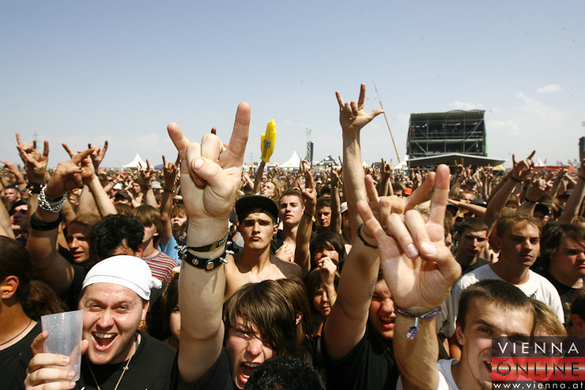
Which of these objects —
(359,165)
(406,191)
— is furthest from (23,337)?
(406,191)

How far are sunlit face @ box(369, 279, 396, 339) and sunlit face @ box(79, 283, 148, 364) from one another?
1.32 m

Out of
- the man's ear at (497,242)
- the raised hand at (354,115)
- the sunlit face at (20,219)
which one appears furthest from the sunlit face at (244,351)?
the sunlit face at (20,219)

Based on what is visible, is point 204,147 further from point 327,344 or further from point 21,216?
point 21,216

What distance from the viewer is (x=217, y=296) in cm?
137

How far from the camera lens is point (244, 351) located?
1.85 m

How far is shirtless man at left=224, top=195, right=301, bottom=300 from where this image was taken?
2924mm

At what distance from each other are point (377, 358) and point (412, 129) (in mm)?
34985

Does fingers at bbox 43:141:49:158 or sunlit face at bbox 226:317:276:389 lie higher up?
fingers at bbox 43:141:49:158

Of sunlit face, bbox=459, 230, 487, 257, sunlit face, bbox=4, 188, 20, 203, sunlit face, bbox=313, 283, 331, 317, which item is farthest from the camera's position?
sunlit face, bbox=4, 188, 20, 203

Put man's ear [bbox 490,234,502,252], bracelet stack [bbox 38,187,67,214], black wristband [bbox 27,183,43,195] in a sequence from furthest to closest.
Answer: man's ear [bbox 490,234,502,252], black wristband [bbox 27,183,43,195], bracelet stack [bbox 38,187,67,214]

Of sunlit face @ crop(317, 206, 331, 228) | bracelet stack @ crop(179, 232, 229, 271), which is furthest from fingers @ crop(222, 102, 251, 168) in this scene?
sunlit face @ crop(317, 206, 331, 228)

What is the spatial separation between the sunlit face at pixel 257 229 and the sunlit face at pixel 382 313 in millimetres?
1165

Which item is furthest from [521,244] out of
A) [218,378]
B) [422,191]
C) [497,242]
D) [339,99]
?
[218,378]

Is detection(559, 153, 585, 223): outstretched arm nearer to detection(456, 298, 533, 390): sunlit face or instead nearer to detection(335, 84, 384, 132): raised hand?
detection(335, 84, 384, 132): raised hand
